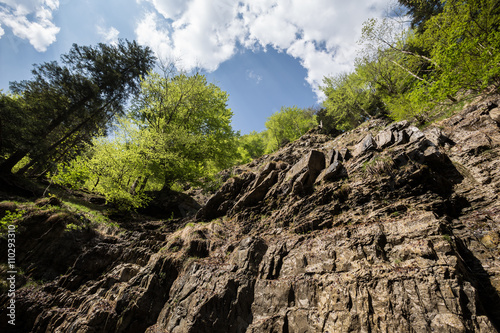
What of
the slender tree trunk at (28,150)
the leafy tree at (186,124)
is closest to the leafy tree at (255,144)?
the leafy tree at (186,124)

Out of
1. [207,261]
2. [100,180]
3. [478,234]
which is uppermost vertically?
[100,180]

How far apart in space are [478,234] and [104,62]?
27032 mm

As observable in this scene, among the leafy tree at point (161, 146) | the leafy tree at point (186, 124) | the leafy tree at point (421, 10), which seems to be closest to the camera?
the leafy tree at point (161, 146)

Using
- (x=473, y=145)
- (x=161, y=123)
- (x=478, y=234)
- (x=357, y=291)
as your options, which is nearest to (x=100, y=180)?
(x=161, y=123)

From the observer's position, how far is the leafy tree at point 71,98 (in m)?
12.9

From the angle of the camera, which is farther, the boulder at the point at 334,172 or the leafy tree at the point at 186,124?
the leafy tree at the point at 186,124

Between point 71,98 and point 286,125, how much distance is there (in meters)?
27.4

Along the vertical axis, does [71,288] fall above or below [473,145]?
below

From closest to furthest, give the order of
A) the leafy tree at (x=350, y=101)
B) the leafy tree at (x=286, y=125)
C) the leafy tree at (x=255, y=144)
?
the leafy tree at (x=350, y=101)
the leafy tree at (x=286, y=125)
the leafy tree at (x=255, y=144)

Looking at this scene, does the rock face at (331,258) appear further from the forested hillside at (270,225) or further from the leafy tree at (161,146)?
the leafy tree at (161,146)

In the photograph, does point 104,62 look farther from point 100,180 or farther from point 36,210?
point 36,210

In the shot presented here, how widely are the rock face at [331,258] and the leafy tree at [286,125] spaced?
2098 cm

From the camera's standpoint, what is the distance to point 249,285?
7082 mm

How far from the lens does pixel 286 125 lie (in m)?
32.2
